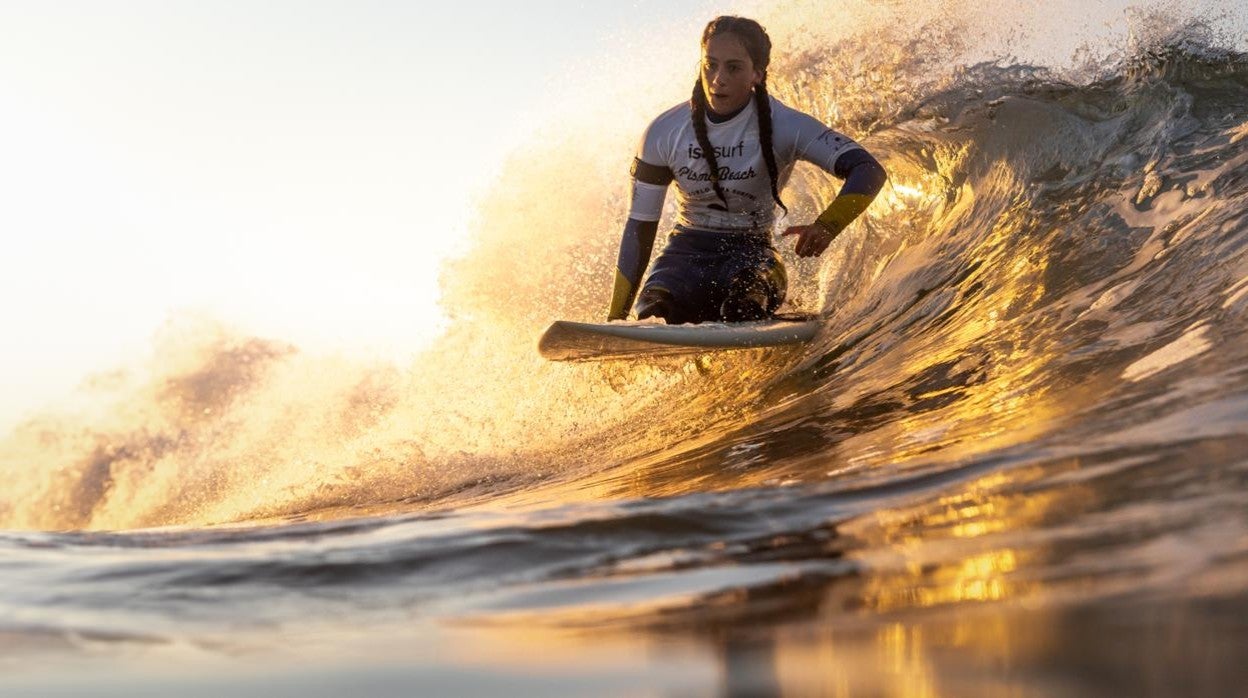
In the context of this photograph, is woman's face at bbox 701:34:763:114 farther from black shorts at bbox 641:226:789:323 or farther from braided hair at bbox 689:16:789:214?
black shorts at bbox 641:226:789:323

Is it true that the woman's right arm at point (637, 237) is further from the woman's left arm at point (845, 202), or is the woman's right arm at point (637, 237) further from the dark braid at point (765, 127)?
the woman's left arm at point (845, 202)

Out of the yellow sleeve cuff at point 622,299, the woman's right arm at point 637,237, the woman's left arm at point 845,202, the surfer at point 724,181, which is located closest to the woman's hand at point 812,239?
the woman's left arm at point 845,202

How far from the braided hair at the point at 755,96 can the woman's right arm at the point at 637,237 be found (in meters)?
0.31

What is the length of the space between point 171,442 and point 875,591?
388 inches

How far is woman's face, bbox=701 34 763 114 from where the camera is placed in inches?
189

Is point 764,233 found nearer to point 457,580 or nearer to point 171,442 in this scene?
point 457,580

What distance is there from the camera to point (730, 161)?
16.5 ft

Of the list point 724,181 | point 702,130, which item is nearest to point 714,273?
point 724,181

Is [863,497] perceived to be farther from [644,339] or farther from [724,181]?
[724,181]

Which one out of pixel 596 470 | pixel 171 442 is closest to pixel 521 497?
pixel 596 470

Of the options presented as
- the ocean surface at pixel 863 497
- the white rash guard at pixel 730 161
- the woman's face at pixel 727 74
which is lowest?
the ocean surface at pixel 863 497

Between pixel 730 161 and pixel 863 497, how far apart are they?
3355 millimetres

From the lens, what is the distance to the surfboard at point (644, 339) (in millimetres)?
4570

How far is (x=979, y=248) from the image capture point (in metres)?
5.39
